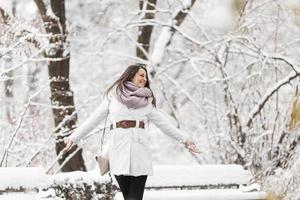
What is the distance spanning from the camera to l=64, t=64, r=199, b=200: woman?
5.18m

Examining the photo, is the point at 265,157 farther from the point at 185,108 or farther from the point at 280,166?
the point at 185,108

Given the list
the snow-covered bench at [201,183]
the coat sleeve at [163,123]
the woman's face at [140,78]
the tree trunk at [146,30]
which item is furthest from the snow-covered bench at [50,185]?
the tree trunk at [146,30]

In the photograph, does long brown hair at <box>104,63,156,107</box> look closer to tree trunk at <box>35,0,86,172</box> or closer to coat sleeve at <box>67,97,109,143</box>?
coat sleeve at <box>67,97,109,143</box>

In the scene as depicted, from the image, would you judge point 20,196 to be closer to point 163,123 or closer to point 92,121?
point 92,121

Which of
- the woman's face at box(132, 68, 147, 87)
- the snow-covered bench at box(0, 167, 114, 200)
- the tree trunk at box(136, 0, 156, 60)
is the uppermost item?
the woman's face at box(132, 68, 147, 87)

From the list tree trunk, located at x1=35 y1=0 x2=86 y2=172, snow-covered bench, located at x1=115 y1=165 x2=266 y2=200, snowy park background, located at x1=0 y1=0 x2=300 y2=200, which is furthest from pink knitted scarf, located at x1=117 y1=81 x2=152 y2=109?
tree trunk, located at x1=35 y1=0 x2=86 y2=172

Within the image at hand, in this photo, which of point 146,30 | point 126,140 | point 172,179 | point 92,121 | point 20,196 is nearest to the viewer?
point 126,140

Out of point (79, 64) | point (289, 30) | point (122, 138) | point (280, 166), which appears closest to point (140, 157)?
point (122, 138)

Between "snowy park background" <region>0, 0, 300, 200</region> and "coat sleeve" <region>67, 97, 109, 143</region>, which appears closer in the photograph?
"coat sleeve" <region>67, 97, 109, 143</region>

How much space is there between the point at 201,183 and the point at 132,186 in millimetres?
2219

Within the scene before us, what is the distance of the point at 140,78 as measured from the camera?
5293mm

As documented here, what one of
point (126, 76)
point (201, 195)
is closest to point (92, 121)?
point (126, 76)

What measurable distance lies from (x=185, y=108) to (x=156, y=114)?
377 inches

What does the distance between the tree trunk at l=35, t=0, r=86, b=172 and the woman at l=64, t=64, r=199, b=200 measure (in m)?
4.52
